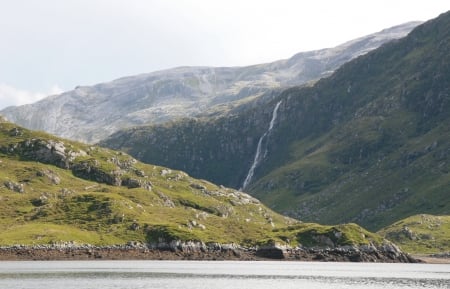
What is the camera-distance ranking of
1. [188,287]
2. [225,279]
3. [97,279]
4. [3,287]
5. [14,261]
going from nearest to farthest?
1. [3,287]
2. [188,287]
3. [97,279]
4. [225,279]
5. [14,261]

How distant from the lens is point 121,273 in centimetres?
14875

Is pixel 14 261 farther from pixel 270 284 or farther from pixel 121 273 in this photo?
pixel 270 284

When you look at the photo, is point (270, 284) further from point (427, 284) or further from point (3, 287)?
point (3, 287)

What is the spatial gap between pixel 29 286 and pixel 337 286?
205 feet

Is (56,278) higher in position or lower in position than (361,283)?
higher

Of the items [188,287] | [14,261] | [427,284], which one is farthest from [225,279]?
[14,261]

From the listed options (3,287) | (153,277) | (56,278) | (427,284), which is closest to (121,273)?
(153,277)

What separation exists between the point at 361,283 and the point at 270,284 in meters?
Result: 23.5

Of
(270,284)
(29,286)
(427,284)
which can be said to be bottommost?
(427,284)

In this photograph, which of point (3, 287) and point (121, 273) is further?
point (121, 273)

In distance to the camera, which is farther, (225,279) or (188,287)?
(225,279)

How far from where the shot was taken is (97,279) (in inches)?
5089

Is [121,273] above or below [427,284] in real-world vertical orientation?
above

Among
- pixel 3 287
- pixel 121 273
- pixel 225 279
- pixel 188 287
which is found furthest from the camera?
pixel 121 273
